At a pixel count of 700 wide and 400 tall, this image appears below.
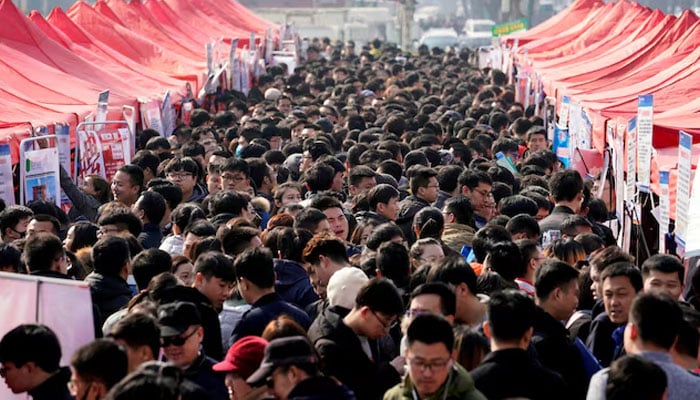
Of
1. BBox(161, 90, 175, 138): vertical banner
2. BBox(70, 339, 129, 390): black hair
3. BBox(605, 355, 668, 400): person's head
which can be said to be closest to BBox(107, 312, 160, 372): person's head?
BBox(70, 339, 129, 390): black hair

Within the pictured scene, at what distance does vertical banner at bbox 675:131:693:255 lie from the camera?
9062mm

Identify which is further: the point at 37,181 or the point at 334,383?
the point at 37,181

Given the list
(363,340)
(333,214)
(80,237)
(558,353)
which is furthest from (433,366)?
(333,214)

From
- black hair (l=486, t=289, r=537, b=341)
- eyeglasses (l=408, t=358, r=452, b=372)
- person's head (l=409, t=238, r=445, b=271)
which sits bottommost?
person's head (l=409, t=238, r=445, b=271)

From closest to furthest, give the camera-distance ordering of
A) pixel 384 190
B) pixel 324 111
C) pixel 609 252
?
pixel 609 252, pixel 384 190, pixel 324 111

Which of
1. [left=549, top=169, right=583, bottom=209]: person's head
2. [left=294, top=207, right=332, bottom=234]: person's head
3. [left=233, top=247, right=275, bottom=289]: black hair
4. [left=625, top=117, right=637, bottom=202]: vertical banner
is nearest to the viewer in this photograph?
[left=233, top=247, right=275, bottom=289]: black hair

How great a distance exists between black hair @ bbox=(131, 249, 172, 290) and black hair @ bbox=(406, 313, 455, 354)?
2408mm

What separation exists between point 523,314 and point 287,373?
3.44 feet

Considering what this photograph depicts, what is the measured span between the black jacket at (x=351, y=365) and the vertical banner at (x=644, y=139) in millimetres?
4806

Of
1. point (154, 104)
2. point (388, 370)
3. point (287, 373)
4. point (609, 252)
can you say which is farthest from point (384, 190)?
point (154, 104)

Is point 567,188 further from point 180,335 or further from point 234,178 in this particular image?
point 180,335

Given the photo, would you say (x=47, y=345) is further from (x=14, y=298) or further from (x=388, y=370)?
(x=388, y=370)

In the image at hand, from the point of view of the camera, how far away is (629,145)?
36.6 feet

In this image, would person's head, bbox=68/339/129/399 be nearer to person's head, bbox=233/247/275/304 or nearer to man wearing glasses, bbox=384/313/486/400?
man wearing glasses, bbox=384/313/486/400
